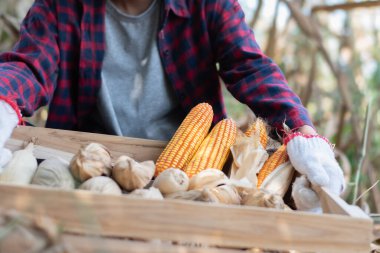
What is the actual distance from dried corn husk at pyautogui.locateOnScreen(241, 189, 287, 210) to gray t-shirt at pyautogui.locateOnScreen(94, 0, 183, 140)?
2.83 feet

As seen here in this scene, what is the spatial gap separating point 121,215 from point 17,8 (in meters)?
2.52

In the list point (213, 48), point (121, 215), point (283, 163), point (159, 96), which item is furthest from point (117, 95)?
point (121, 215)

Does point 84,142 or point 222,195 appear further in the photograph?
point 84,142

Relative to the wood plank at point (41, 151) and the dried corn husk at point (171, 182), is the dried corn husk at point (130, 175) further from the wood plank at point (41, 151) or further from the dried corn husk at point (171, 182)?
the wood plank at point (41, 151)

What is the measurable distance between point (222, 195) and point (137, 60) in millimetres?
972

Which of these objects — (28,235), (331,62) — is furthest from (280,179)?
(331,62)

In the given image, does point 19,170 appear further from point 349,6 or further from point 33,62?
point 349,6

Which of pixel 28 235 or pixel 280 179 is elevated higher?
pixel 28 235

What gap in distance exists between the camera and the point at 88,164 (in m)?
1.02

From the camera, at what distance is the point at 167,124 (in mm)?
1888

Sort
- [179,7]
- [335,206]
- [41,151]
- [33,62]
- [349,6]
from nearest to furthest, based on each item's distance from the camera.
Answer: [335,206] < [41,151] < [33,62] < [179,7] < [349,6]

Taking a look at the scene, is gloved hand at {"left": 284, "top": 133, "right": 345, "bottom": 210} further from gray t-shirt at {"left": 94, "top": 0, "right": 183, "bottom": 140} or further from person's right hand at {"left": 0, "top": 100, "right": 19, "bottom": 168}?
gray t-shirt at {"left": 94, "top": 0, "right": 183, "bottom": 140}

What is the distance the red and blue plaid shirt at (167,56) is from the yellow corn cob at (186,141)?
0.21 metres

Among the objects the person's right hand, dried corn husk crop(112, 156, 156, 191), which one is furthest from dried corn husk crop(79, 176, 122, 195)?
the person's right hand
